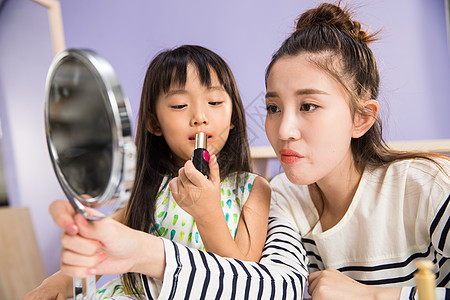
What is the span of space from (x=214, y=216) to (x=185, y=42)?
1.26 m

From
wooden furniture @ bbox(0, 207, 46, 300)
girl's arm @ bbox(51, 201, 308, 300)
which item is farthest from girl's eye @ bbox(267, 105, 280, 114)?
wooden furniture @ bbox(0, 207, 46, 300)

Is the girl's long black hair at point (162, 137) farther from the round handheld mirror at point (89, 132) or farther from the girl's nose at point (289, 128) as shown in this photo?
the round handheld mirror at point (89, 132)

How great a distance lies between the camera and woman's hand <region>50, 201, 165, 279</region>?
48 cm

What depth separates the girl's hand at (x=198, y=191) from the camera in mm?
719

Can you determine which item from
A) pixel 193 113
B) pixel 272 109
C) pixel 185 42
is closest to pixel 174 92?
pixel 193 113

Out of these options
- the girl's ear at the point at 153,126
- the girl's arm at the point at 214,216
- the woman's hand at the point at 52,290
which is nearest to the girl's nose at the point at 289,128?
the girl's arm at the point at 214,216

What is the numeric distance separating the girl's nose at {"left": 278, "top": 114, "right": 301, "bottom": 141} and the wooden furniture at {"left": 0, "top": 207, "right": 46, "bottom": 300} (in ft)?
4.77

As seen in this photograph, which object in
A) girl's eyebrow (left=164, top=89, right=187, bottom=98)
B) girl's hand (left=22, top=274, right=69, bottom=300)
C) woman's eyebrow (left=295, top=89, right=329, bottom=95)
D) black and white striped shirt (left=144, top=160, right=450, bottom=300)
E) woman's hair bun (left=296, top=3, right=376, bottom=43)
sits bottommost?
girl's hand (left=22, top=274, right=69, bottom=300)

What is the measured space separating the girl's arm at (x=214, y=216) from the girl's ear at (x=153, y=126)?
0.87ft

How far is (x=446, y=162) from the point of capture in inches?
31.6

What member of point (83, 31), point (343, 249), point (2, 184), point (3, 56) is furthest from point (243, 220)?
point (83, 31)

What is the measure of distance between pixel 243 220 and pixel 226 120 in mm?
218

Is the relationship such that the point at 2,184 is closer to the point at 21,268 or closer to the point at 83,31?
the point at 21,268

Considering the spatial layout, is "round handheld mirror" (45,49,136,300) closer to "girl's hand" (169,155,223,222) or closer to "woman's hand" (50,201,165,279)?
"woman's hand" (50,201,165,279)
